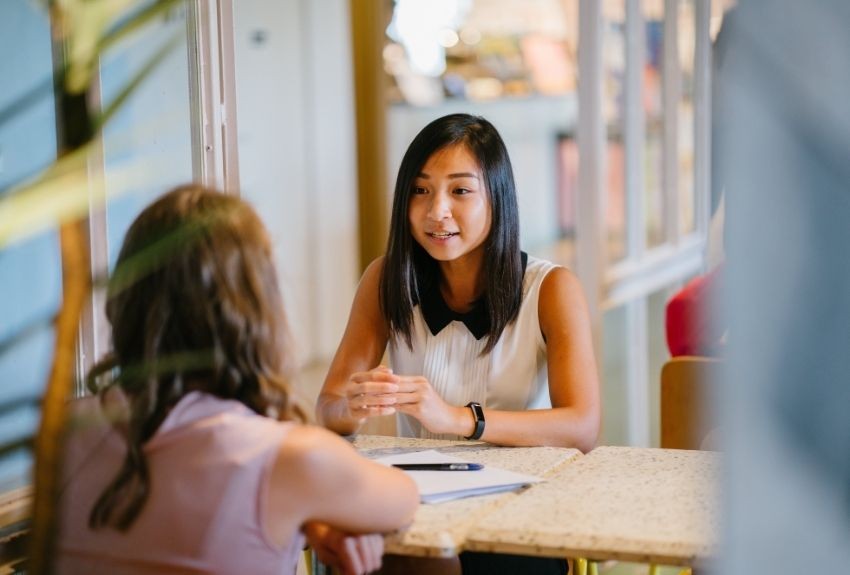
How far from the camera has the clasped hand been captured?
1.83 m

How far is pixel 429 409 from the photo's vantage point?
1.85 meters

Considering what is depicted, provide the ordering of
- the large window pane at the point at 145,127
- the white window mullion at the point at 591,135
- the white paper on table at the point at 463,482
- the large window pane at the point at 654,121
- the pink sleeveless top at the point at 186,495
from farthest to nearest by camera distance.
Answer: the large window pane at the point at 654,121 < the white window mullion at the point at 591,135 < the large window pane at the point at 145,127 < the white paper on table at the point at 463,482 < the pink sleeveless top at the point at 186,495

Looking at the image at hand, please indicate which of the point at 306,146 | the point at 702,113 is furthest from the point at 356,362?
the point at 306,146

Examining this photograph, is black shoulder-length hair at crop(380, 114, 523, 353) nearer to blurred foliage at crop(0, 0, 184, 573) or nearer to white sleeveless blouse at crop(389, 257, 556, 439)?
white sleeveless blouse at crop(389, 257, 556, 439)

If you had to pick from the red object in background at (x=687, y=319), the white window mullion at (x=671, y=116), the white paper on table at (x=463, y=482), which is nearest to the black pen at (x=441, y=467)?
the white paper on table at (x=463, y=482)

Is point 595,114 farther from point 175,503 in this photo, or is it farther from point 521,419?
point 175,503

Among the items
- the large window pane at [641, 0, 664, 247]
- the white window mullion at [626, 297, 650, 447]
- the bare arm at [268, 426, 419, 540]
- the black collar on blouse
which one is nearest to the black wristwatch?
the black collar on blouse

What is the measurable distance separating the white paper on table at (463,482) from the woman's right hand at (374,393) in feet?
0.40

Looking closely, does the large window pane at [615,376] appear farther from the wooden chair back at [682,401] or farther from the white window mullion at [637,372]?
the wooden chair back at [682,401]

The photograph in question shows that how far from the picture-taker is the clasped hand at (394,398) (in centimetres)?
183

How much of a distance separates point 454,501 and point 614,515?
0.76 feet

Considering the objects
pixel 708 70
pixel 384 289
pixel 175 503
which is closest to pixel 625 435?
pixel 708 70

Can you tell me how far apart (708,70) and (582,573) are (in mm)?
3184

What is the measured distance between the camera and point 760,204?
1.84ft
